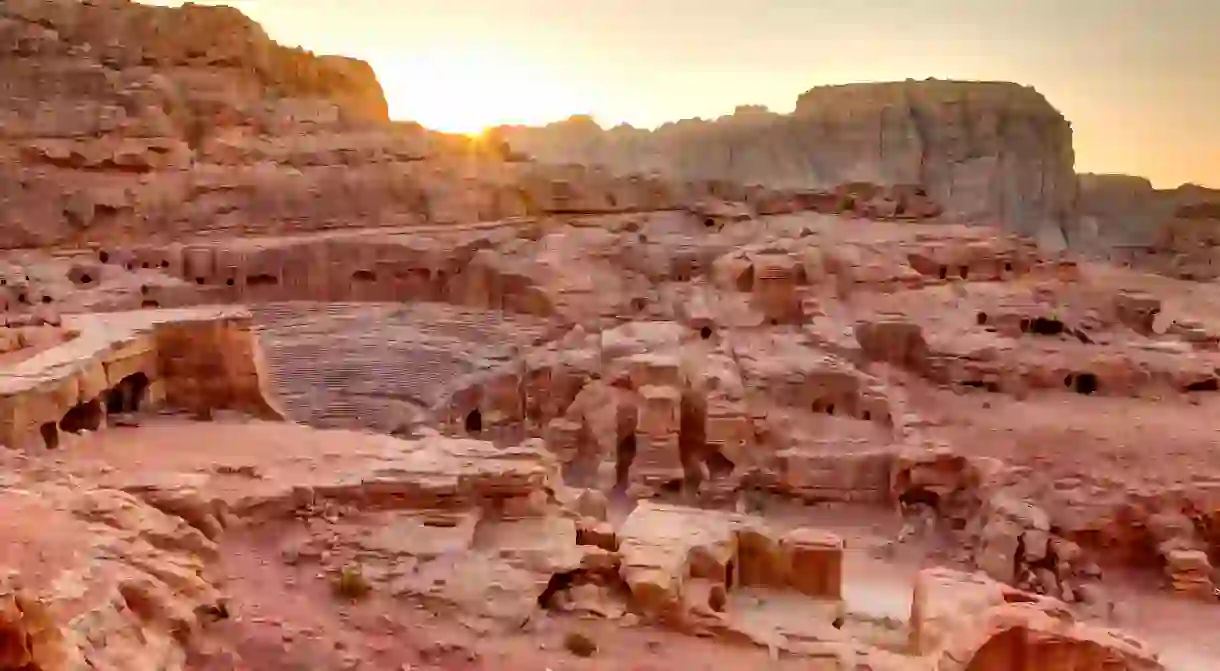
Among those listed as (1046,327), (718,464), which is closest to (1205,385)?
(1046,327)

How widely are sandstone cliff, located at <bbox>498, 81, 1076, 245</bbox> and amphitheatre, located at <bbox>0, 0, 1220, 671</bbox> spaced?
556cm

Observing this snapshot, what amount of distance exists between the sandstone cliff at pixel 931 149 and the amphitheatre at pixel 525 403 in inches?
219

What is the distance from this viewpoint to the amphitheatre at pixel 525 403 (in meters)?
6.12

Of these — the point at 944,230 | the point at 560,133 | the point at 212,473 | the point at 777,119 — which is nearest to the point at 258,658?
the point at 212,473

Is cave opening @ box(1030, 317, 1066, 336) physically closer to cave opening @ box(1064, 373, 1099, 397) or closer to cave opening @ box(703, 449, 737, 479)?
cave opening @ box(1064, 373, 1099, 397)

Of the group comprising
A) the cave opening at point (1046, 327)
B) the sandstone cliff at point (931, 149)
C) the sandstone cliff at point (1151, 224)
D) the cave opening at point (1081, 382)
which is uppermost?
the sandstone cliff at point (931, 149)

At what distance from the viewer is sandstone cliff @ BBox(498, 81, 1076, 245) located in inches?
1548

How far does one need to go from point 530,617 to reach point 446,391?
10.2 meters

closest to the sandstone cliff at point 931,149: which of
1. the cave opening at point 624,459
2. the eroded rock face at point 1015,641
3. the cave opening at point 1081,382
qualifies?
the cave opening at point 1081,382

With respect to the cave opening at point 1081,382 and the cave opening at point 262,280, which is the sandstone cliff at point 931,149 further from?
the cave opening at point 262,280

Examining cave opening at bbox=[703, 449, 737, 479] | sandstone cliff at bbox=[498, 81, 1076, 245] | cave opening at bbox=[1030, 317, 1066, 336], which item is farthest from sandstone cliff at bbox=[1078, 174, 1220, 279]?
cave opening at bbox=[703, 449, 737, 479]

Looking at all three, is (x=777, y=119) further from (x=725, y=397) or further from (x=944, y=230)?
(x=725, y=397)

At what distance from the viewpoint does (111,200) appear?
22.6m

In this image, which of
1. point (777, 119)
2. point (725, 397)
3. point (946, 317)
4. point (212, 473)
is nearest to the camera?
point (212, 473)
